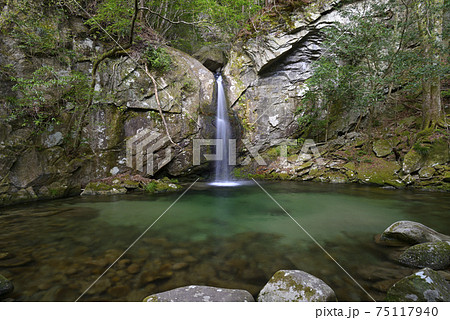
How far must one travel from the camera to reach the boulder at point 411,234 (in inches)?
130

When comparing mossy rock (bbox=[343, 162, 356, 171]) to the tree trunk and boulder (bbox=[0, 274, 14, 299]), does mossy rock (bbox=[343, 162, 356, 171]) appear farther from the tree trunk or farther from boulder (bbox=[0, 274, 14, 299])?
boulder (bbox=[0, 274, 14, 299])

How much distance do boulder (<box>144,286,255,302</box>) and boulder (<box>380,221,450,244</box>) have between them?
2.82 meters

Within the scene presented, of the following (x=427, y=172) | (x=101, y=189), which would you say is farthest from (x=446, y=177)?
(x=101, y=189)

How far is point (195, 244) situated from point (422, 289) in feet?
9.23

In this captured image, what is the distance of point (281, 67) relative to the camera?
13.2 meters

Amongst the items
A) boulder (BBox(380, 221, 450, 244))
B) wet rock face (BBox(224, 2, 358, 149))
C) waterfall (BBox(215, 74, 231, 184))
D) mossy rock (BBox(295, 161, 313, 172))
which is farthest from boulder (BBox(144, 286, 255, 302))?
wet rock face (BBox(224, 2, 358, 149))

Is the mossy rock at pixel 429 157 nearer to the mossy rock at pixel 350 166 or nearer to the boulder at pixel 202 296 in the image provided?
the mossy rock at pixel 350 166

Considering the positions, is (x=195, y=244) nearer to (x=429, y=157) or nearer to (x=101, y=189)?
(x=101, y=189)

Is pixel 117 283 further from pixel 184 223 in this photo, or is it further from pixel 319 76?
pixel 319 76

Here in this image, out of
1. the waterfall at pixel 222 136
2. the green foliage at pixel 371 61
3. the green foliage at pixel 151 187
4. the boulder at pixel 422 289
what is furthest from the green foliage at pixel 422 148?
the green foliage at pixel 151 187

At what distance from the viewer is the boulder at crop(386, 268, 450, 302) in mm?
1850

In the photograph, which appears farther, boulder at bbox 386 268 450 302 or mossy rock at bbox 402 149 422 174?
mossy rock at bbox 402 149 422 174

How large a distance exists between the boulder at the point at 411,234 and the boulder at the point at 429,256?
52 cm

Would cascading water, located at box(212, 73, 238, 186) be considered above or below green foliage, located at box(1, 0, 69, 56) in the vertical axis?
below
